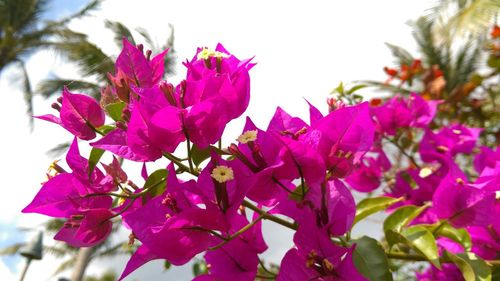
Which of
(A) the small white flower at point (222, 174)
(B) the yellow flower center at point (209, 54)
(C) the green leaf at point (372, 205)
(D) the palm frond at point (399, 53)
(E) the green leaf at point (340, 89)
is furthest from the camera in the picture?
(D) the palm frond at point (399, 53)

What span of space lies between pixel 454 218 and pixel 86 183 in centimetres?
53

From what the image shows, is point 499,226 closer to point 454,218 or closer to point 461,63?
point 454,218

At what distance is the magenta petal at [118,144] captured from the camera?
1.74 feet

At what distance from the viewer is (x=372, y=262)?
52 cm

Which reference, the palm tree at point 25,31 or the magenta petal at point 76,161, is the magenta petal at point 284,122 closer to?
the magenta petal at point 76,161

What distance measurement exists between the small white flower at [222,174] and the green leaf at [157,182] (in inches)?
3.6

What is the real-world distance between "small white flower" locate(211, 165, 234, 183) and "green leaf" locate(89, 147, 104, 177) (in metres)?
0.16

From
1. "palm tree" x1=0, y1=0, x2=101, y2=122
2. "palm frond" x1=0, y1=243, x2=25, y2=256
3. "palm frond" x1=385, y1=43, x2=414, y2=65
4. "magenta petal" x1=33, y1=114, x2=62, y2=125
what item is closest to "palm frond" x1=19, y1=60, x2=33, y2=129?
"palm tree" x1=0, y1=0, x2=101, y2=122

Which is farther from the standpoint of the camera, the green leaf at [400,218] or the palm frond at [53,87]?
the palm frond at [53,87]

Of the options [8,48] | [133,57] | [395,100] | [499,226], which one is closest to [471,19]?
[395,100]

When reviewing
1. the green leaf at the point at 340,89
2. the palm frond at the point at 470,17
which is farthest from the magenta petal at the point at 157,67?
the palm frond at the point at 470,17

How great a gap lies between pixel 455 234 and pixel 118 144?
1.70 ft

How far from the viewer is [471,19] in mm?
4250

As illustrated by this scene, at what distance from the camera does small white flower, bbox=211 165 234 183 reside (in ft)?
1.53
